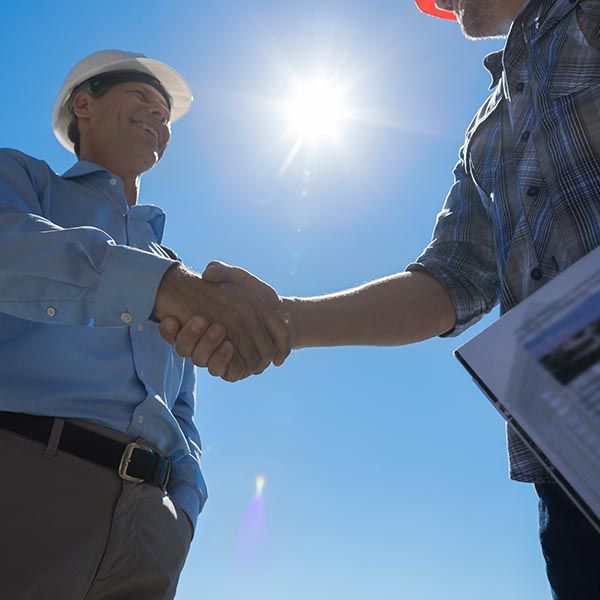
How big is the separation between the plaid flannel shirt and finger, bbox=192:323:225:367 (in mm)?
1015

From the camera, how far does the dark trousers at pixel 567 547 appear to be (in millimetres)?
1808

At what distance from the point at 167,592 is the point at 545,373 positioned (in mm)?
2394

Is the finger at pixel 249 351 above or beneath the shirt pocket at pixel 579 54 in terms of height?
beneath

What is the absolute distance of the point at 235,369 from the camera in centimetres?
288

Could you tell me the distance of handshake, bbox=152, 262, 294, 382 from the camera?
261 cm

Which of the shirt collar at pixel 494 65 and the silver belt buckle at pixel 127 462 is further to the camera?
the shirt collar at pixel 494 65

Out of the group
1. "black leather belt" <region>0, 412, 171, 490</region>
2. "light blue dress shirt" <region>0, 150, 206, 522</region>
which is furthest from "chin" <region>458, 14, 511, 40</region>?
"black leather belt" <region>0, 412, 171, 490</region>

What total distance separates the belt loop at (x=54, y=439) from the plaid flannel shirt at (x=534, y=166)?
5.95 ft

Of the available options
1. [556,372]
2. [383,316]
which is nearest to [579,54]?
[383,316]

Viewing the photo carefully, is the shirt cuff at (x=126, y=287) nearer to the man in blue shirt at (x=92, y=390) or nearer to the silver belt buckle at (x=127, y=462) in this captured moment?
the man in blue shirt at (x=92, y=390)

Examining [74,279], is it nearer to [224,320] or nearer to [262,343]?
[224,320]

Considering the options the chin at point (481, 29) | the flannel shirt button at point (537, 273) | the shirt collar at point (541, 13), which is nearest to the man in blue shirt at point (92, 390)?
the flannel shirt button at point (537, 273)

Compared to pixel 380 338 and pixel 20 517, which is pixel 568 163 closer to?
pixel 380 338

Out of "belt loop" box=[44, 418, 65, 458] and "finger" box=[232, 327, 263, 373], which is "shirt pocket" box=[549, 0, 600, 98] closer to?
"finger" box=[232, 327, 263, 373]
